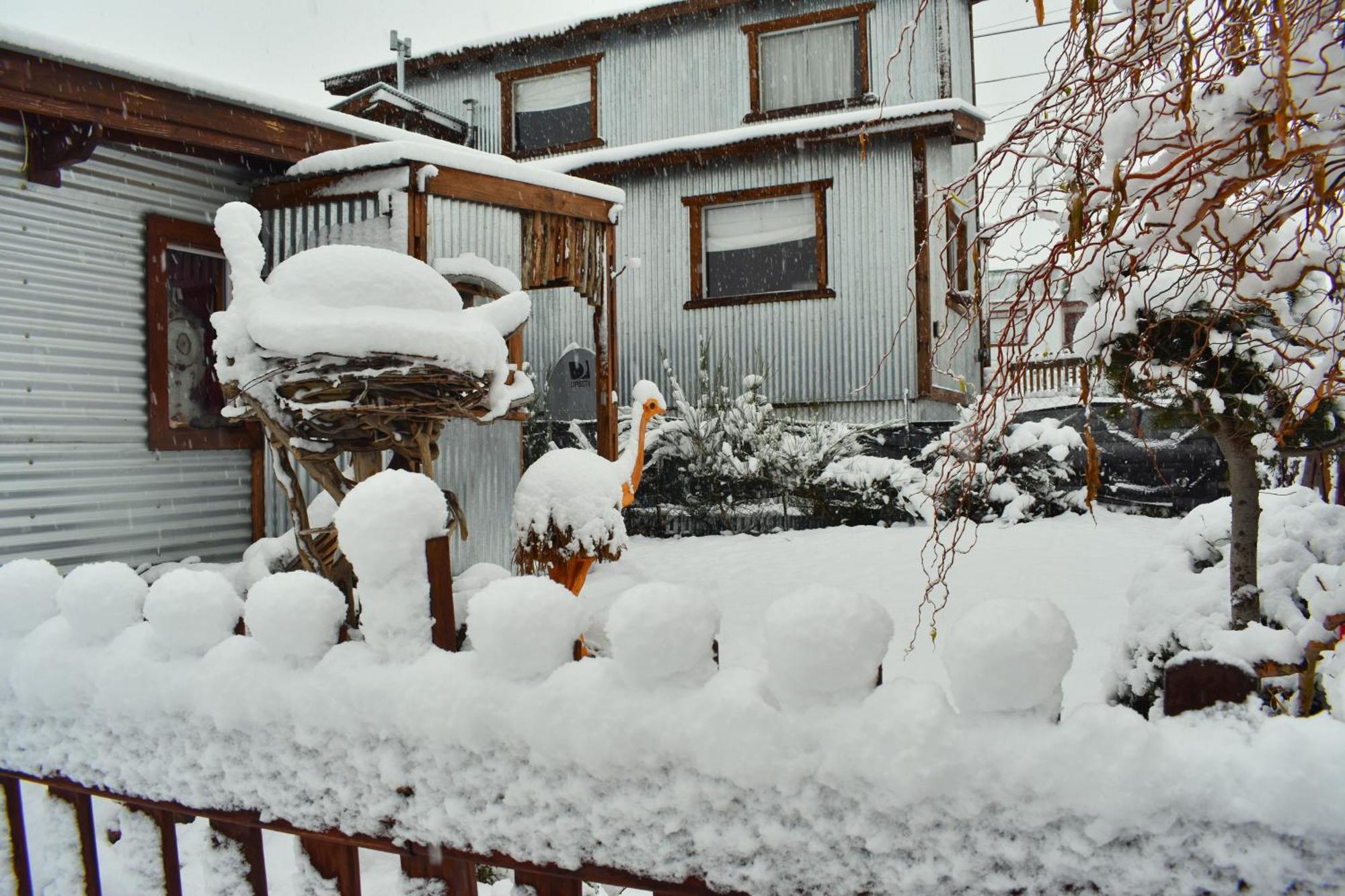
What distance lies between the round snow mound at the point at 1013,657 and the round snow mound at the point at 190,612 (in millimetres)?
1120

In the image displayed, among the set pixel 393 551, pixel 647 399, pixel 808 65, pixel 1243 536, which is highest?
pixel 808 65

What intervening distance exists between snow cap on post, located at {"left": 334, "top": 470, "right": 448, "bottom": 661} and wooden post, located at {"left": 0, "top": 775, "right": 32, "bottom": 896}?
998mm

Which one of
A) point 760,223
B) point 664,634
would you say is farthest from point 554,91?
point 664,634

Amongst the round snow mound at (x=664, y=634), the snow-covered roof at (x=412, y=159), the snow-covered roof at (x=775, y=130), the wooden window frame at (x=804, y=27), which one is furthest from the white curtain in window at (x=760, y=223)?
the round snow mound at (x=664, y=634)

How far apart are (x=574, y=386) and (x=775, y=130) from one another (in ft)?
14.5

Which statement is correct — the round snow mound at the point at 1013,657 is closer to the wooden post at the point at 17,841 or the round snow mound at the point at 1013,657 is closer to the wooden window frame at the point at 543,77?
the wooden post at the point at 17,841

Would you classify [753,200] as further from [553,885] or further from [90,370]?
[553,885]

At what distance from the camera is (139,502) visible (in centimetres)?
530

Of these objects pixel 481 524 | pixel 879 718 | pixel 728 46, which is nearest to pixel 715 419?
pixel 481 524

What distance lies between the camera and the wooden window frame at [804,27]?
459 inches

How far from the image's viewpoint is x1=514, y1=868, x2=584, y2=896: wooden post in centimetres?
113

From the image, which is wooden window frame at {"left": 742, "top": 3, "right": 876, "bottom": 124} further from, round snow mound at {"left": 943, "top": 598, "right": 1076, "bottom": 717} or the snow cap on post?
round snow mound at {"left": 943, "top": 598, "right": 1076, "bottom": 717}

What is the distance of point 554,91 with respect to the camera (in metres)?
13.3

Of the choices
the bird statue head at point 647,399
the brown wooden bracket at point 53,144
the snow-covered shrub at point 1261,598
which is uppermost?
the brown wooden bracket at point 53,144
